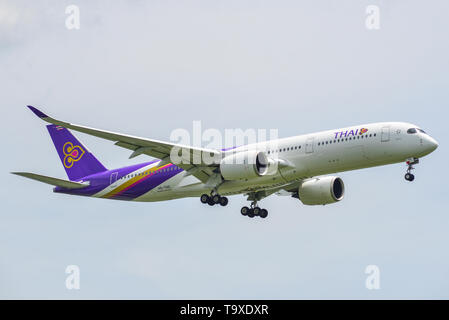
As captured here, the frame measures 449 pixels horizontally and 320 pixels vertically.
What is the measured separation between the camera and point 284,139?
52.9 m

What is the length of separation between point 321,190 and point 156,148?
1249 cm

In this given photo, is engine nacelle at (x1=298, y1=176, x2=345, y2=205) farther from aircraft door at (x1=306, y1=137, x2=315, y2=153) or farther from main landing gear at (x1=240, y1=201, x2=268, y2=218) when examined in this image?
aircraft door at (x1=306, y1=137, x2=315, y2=153)

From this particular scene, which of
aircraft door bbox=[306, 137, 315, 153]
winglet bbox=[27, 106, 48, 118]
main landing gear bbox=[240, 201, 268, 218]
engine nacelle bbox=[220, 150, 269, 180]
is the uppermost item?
winglet bbox=[27, 106, 48, 118]

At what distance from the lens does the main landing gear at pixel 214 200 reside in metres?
53.3

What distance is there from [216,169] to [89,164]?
38.2 feet

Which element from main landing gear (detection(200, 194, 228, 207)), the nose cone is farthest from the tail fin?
the nose cone

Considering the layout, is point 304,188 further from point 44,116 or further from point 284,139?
point 44,116

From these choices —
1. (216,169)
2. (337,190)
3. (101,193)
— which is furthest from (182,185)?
(337,190)

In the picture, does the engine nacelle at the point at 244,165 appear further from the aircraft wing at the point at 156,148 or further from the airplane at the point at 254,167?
the aircraft wing at the point at 156,148

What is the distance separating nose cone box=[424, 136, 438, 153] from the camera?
49.2 metres

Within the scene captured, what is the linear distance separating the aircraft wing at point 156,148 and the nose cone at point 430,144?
12.5m

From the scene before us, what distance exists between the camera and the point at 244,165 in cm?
5088

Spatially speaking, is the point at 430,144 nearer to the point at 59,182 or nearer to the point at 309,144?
the point at 309,144

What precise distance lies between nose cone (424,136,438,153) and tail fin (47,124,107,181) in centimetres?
2255
